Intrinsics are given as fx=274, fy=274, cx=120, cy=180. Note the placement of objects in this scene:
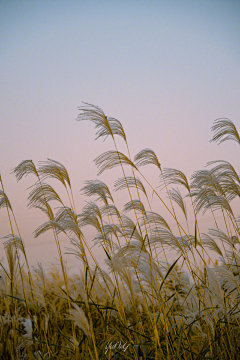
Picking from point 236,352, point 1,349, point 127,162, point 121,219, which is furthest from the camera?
point 121,219

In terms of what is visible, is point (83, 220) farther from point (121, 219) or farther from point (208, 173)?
point (208, 173)

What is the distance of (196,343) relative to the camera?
2.07 meters

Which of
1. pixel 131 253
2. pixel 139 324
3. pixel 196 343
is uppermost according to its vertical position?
pixel 131 253

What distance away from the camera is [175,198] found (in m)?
2.59

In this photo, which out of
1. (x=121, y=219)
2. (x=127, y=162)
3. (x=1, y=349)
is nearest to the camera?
(x=127, y=162)

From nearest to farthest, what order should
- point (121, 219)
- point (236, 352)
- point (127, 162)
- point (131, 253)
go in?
point (131, 253)
point (236, 352)
point (127, 162)
point (121, 219)

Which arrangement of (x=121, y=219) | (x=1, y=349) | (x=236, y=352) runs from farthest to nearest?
1. (x=121, y=219)
2. (x=1, y=349)
3. (x=236, y=352)

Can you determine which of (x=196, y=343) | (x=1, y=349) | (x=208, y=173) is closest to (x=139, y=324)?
(x=196, y=343)

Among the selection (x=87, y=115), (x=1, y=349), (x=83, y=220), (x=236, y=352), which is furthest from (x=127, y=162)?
(x=1, y=349)

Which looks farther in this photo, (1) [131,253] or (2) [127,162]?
(2) [127,162]

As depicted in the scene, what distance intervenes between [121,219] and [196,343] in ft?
3.63

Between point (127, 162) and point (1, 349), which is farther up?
point (127, 162)

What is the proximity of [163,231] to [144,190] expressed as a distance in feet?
2.59

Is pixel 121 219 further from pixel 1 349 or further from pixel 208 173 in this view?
pixel 1 349
